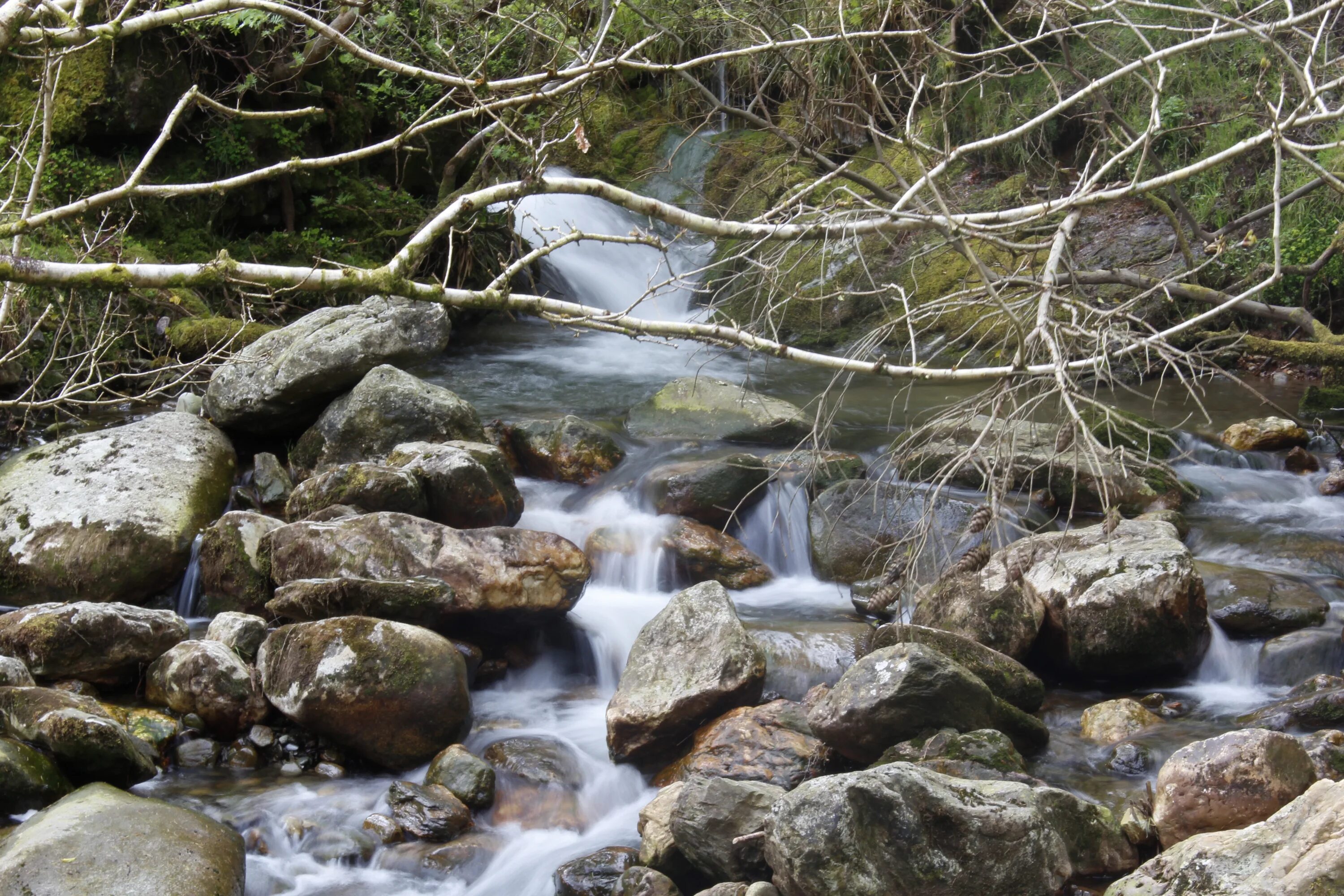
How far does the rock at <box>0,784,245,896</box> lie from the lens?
361cm

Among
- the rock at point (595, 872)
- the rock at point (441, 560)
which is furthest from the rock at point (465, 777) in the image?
the rock at point (441, 560)

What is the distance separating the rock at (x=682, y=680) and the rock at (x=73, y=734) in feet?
6.98

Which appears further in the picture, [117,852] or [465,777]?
[465,777]

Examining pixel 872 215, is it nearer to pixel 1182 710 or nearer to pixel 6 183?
pixel 1182 710

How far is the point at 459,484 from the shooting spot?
6961 millimetres

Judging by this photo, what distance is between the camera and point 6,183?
974 centimetres

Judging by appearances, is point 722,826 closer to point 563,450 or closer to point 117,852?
point 117,852

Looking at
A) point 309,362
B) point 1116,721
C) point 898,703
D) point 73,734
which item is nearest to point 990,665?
point 1116,721

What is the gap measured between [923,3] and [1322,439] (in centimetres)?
468

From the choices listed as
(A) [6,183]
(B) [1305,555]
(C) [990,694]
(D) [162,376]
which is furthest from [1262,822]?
(A) [6,183]

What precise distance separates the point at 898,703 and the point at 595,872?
1.43 meters

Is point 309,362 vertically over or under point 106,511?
over

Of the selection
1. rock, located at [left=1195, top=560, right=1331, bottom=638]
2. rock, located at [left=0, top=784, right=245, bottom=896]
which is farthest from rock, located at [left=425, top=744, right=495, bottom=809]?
rock, located at [left=1195, top=560, right=1331, bottom=638]

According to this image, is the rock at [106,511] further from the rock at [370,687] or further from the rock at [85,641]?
the rock at [370,687]
